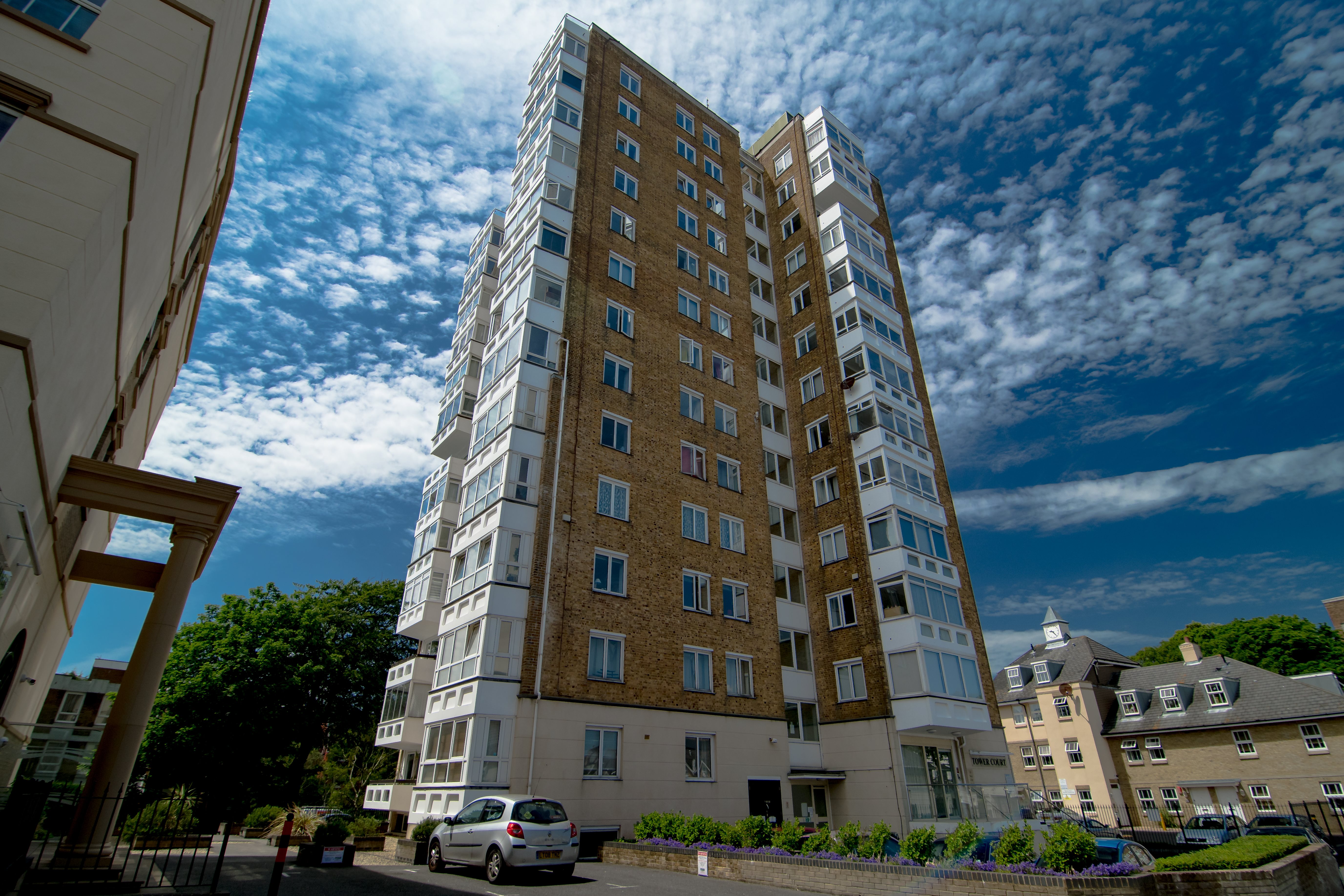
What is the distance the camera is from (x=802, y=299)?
115ft

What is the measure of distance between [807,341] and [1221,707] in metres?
34.4

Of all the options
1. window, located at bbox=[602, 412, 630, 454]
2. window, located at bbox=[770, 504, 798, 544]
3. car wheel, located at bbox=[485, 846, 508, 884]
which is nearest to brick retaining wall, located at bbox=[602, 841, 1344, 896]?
car wheel, located at bbox=[485, 846, 508, 884]

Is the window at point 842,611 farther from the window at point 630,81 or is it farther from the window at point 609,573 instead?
the window at point 630,81

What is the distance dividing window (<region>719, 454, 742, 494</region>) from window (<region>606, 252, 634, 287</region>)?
8576 mm

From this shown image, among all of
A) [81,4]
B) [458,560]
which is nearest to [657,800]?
[458,560]

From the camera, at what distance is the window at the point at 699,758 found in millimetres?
21594

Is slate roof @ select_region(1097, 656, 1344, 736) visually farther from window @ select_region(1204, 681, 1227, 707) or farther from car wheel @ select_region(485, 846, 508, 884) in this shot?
car wheel @ select_region(485, 846, 508, 884)

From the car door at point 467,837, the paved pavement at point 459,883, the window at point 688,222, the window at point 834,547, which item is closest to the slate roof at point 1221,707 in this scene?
the window at point 834,547

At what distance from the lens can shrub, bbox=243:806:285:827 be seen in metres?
27.1

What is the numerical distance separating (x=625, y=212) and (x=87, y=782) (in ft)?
86.3

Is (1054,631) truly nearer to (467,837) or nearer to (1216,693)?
(1216,693)

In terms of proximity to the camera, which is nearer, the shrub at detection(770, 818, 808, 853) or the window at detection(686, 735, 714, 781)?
the shrub at detection(770, 818, 808, 853)

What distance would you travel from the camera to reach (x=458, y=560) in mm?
22625

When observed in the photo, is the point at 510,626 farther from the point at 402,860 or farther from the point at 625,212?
the point at 625,212
